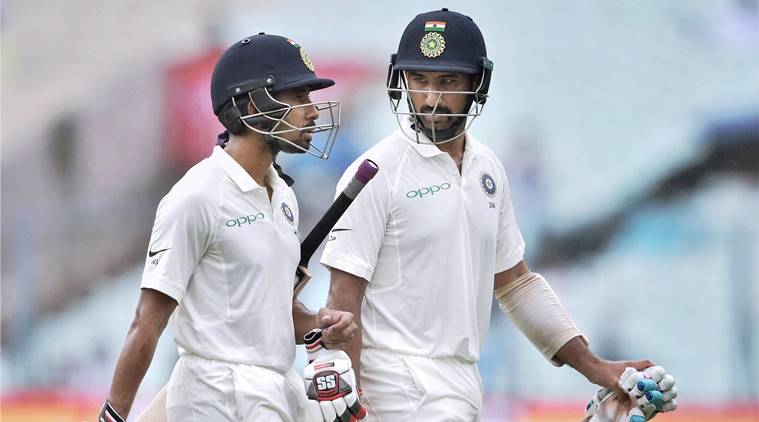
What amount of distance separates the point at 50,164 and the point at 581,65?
2513 millimetres

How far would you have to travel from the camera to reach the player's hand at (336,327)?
3.59 m

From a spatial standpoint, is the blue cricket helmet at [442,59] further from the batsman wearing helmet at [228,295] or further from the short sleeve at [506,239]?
the batsman wearing helmet at [228,295]

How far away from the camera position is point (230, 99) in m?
→ 3.81

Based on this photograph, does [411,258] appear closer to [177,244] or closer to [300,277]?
[300,277]

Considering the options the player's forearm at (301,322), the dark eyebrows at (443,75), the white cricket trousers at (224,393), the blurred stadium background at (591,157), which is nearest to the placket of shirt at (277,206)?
the player's forearm at (301,322)

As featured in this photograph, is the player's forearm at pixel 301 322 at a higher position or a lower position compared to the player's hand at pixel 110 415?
higher

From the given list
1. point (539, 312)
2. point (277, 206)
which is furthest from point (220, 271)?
point (539, 312)

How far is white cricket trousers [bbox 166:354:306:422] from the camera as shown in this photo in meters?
3.58

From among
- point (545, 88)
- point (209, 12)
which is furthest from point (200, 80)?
point (545, 88)

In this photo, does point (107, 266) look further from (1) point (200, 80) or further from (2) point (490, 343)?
(2) point (490, 343)

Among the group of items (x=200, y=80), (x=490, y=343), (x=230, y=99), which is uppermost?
(x=230, y=99)

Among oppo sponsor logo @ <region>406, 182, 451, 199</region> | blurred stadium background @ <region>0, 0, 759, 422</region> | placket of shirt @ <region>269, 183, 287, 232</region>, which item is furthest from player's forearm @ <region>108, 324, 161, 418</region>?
blurred stadium background @ <region>0, 0, 759, 422</region>

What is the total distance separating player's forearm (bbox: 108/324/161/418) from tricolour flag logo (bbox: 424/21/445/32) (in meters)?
1.16

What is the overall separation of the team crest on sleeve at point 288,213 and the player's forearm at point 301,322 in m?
0.23
